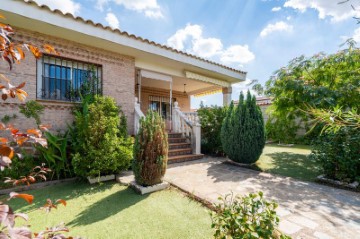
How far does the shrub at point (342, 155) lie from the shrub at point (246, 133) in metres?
1.74

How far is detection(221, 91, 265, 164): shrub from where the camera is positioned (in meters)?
6.48

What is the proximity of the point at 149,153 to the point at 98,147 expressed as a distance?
1675mm

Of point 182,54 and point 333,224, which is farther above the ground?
point 182,54

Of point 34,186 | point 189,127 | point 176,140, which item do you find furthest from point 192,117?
point 34,186

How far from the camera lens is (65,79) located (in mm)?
6422

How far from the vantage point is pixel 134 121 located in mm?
7719

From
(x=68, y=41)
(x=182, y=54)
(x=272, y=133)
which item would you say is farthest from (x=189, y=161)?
(x=272, y=133)

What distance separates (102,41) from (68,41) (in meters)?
1.11

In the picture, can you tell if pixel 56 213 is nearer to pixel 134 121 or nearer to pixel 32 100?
pixel 32 100

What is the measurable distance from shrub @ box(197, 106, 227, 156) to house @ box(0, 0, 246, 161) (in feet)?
1.84

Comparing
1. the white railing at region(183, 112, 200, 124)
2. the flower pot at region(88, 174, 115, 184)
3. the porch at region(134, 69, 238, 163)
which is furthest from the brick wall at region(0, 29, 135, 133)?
the white railing at region(183, 112, 200, 124)

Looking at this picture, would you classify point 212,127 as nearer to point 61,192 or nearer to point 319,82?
point 319,82

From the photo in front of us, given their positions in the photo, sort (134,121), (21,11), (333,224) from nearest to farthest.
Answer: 1. (333,224)
2. (21,11)
3. (134,121)

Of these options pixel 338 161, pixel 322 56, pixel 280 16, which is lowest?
pixel 338 161
